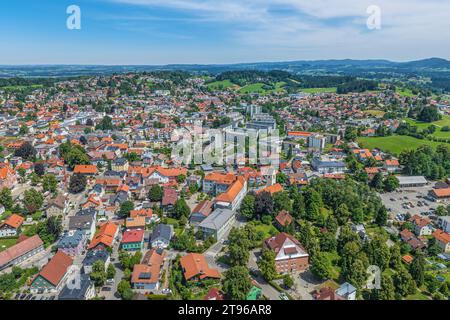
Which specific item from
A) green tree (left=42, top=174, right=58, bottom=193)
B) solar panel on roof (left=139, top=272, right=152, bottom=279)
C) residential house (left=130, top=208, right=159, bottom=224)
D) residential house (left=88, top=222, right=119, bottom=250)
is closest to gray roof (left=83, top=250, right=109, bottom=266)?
residential house (left=88, top=222, right=119, bottom=250)

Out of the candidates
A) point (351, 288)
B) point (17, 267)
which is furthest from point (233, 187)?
point (17, 267)

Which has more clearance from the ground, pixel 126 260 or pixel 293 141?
pixel 293 141

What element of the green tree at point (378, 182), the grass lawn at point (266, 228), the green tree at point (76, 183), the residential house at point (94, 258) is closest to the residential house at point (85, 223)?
the residential house at point (94, 258)

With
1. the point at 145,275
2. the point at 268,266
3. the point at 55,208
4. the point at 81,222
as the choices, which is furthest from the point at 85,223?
the point at 268,266

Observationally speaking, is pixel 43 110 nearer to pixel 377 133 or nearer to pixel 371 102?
pixel 377 133

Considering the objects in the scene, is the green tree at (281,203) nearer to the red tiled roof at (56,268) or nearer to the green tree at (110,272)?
the green tree at (110,272)

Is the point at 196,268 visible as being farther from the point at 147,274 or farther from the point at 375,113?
the point at 375,113
